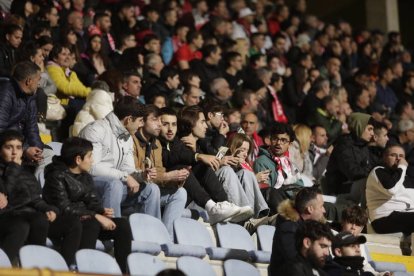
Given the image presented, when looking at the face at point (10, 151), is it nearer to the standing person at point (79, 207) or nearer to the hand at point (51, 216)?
the standing person at point (79, 207)

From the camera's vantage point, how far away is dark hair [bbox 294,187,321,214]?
290 inches

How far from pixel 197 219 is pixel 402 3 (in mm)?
14088

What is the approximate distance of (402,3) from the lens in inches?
845

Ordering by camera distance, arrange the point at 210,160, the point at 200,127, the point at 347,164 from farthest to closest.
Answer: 1. the point at 347,164
2. the point at 200,127
3. the point at 210,160

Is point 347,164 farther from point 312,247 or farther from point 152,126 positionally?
point 312,247

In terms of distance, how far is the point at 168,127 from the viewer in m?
8.65

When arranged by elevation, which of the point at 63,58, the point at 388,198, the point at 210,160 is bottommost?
the point at 388,198

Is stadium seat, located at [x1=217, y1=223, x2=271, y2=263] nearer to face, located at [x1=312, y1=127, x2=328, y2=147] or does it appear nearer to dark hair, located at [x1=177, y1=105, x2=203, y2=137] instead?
dark hair, located at [x1=177, y1=105, x2=203, y2=137]

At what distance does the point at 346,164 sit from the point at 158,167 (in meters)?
3.01

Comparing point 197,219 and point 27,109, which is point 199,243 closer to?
point 197,219

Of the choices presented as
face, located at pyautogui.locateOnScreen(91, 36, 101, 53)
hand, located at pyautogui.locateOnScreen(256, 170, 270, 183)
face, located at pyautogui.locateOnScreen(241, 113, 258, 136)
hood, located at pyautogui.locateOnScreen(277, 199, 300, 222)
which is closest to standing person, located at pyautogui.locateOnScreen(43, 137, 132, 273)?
hood, located at pyautogui.locateOnScreen(277, 199, 300, 222)

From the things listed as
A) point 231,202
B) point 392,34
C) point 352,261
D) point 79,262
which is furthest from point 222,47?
point 79,262

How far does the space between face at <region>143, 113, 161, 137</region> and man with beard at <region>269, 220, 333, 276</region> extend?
2.05 metres

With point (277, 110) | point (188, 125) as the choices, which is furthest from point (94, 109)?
point (277, 110)
